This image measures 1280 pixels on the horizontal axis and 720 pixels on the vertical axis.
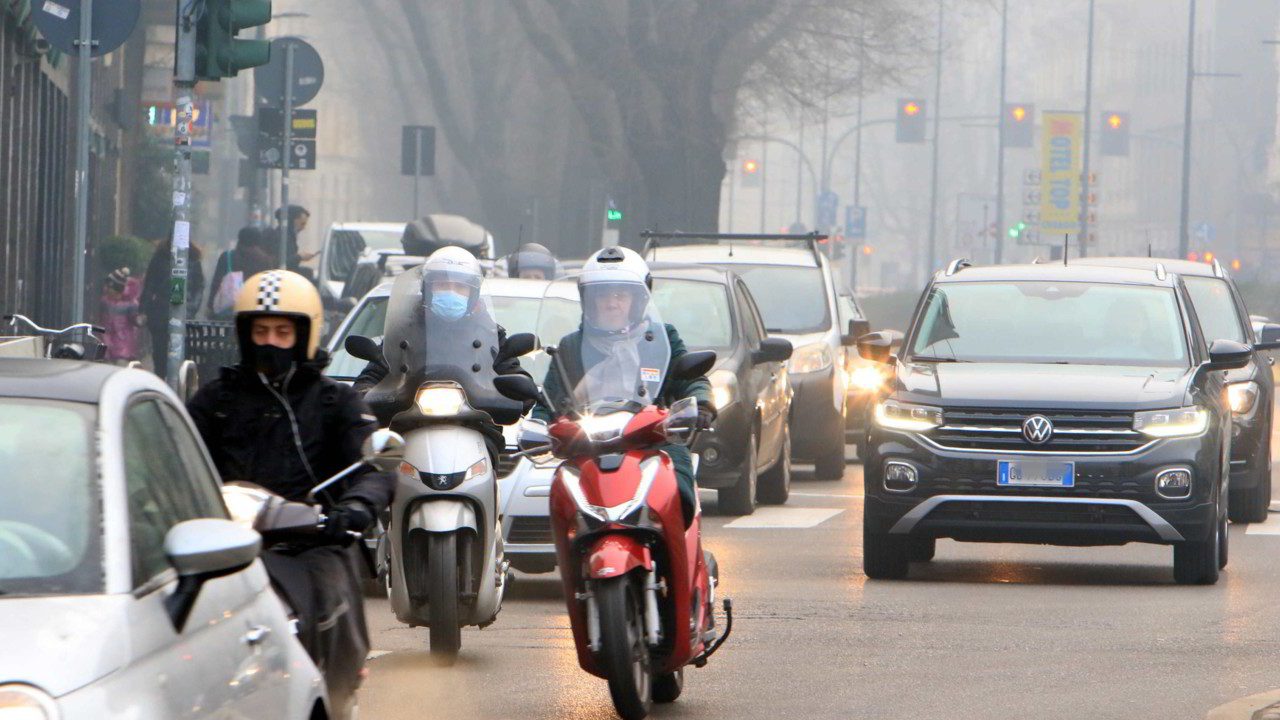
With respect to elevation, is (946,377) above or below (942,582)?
above

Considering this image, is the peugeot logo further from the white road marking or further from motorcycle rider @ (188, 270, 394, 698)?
motorcycle rider @ (188, 270, 394, 698)

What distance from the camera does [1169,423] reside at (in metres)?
13.0

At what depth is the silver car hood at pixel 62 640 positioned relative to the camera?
162 inches

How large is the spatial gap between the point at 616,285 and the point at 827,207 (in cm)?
8583

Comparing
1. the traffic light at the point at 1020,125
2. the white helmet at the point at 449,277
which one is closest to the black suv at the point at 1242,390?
the white helmet at the point at 449,277

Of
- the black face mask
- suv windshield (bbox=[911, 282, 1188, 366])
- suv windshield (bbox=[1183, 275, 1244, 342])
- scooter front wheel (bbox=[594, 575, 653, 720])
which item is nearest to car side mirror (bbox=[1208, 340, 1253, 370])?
suv windshield (bbox=[911, 282, 1188, 366])

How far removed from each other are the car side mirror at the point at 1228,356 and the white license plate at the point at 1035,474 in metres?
1.19

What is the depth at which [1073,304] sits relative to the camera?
1422 centimetres

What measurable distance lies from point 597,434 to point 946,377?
16.7 feet

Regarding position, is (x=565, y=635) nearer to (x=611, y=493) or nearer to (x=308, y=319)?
(x=611, y=493)

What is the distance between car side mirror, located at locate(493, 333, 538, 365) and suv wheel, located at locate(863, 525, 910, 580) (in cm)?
370

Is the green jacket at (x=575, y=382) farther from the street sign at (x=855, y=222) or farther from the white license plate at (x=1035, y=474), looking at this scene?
the street sign at (x=855, y=222)

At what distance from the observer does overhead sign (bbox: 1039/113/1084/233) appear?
62875 millimetres

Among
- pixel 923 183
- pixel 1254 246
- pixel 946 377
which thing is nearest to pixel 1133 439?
pixel 946 377
